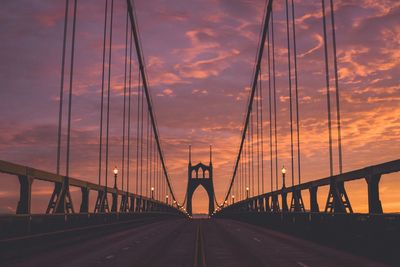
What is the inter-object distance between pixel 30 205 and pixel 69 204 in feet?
16.5

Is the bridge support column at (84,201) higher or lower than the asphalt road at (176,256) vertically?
higher

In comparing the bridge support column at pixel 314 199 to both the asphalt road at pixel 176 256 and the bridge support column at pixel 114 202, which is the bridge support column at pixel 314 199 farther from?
the bridge support column at pixel 114 202

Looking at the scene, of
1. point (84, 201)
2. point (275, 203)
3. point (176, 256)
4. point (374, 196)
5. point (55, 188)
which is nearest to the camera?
point (374, 196)

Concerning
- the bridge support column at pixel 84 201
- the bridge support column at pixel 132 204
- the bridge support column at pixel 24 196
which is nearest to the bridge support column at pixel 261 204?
the bridge support column at pixel 132 204

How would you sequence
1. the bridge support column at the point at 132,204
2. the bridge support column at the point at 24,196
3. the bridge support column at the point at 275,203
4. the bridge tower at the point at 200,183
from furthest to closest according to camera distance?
the bridge tower at the point at 200,183 → the bridge support column at the point at 132,204 → the bridge support column at the point at 275,203 → the bridge support column at the point at 24,196

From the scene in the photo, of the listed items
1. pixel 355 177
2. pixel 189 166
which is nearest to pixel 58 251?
pixel 355 177

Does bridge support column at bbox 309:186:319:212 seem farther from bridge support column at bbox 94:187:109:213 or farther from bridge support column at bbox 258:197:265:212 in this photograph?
bridge support column at bbox 258:197:265:212

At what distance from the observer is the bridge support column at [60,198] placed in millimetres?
22000

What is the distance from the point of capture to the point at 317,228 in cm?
2244

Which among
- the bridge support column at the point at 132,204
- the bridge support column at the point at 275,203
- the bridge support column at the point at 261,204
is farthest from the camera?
the bridge support column at the point at 132,204

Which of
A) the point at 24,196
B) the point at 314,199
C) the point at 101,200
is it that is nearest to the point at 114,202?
the point at 101,200

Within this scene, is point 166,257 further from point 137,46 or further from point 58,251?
Answer: point 137,46

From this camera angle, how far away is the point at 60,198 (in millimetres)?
22422

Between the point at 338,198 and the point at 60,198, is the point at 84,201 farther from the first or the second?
the point at 338,198
